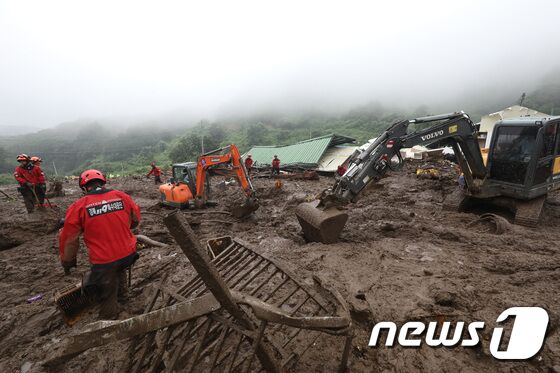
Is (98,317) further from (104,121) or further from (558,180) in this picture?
(104,121)

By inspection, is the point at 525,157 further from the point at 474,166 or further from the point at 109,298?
the point at 109,298

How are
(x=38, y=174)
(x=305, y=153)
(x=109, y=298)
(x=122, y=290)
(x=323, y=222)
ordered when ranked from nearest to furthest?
1. (x=109, y=298)
2. (x=122, y=290)
3. (x=323, y=222)
4. (x=38, y=174)
5. (x=305, y=153)

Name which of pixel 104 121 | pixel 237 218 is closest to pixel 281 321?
pixel 237 218

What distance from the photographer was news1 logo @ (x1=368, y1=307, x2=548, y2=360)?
8.33 ft

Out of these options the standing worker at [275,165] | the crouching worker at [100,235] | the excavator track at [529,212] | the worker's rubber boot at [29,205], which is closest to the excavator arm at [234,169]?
the worker's rubber boot at [29,205]

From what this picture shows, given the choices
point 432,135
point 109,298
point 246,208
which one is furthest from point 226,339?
point 246,208

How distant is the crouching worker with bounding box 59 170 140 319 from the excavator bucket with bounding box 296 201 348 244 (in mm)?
3086

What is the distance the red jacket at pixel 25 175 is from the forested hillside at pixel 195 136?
95.2ft

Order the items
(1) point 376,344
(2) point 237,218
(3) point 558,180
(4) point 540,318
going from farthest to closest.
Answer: (2) point 237,218
(3) point 558,180
(4) point 540,318
(1) point 376,344

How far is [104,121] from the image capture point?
86562mm

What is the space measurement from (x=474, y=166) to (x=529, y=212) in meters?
1.37

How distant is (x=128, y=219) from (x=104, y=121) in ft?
330

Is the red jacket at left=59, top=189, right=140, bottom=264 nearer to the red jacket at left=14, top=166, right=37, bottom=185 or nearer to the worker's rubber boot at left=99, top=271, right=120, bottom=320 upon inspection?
the worker's rubber boot at left=99, top=271, right=120, bottom=320

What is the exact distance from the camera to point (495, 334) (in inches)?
108
